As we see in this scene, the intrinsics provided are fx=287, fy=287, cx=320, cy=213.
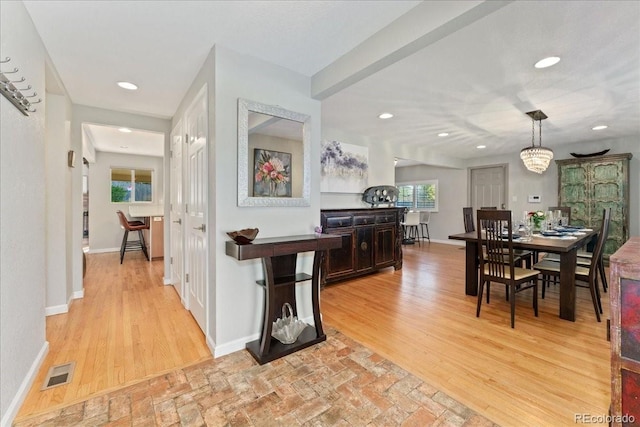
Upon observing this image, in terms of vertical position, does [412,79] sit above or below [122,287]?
above

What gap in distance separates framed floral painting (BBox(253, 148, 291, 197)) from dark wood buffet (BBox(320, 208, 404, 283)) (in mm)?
1310

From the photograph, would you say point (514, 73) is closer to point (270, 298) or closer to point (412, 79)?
point (412, 79)

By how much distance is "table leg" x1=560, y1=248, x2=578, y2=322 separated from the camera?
2695mm

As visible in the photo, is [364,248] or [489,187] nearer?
[364,248]

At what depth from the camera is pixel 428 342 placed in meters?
2.32

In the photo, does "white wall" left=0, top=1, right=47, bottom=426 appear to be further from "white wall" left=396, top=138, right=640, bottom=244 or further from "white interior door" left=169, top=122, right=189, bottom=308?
"white wall" left=396, top=138, right=640, bottom=244

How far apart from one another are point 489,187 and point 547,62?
17.1 ft

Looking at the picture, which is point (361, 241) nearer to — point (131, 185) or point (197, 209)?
point (197, 209)

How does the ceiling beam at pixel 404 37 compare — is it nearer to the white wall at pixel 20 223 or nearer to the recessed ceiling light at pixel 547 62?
the recessed ceiling light at pixel 547 62

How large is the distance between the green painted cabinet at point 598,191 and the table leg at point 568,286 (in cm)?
342

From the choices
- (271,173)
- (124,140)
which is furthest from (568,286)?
(124,140)

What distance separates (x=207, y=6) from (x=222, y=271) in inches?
67.8

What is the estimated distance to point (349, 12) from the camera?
1.75 m

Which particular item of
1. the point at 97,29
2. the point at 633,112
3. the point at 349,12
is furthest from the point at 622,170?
the point at 97,29
